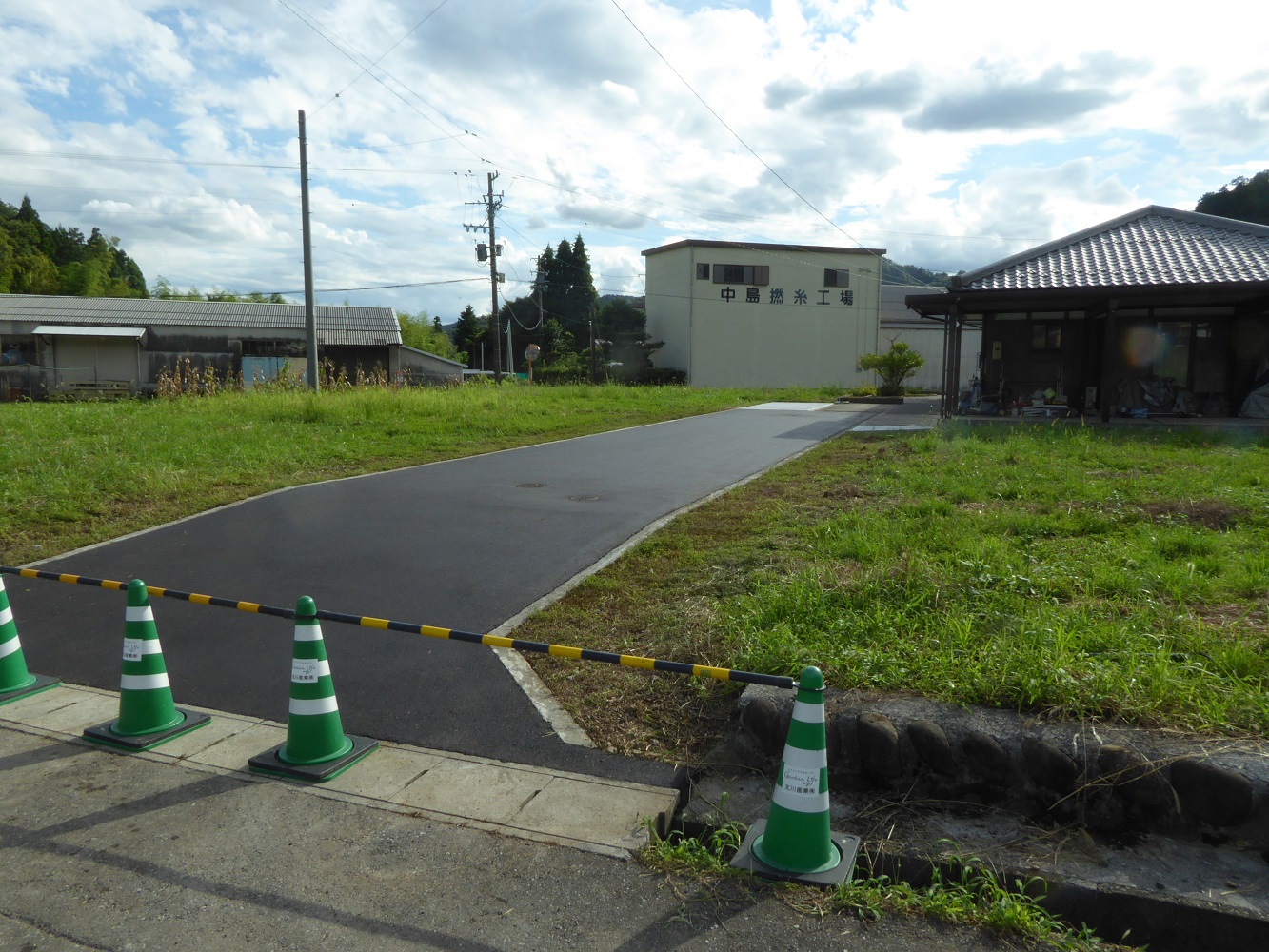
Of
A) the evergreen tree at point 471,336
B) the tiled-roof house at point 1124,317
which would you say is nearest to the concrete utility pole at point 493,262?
the tiled-roof house at point 1124,317

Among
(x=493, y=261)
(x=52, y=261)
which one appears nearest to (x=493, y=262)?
(x=493, y=261)

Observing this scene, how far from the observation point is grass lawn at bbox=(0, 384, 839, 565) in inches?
378

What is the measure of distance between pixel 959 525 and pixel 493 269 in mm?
32478

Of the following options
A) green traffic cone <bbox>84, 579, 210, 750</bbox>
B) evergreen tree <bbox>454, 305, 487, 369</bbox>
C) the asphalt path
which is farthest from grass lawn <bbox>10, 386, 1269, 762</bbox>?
evergreen tree <bbox>454, 305, 487, 369</bbox>

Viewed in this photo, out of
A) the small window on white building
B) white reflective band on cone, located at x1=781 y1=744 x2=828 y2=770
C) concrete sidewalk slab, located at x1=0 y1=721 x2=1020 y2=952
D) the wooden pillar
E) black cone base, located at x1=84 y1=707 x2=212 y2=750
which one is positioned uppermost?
the small window on white building

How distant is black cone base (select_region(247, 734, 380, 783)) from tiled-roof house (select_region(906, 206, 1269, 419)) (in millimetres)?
15935

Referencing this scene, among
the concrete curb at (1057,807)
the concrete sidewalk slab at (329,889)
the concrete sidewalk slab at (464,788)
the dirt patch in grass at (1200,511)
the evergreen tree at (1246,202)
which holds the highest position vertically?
the evergreen tree at (1246,202)

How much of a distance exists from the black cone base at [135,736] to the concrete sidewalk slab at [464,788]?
38 millimetres

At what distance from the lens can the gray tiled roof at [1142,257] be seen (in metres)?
16.1

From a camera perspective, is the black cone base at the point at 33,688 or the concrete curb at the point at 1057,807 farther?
the black cone base at the point at 33,688

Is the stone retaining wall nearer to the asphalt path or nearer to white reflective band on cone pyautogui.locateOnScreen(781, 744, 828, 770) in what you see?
white reflective band on cone pyautogui.locateOnScreen(781, 744, 828, 770)

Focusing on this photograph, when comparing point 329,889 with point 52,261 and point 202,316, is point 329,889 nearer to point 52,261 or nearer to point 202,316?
point 202,316

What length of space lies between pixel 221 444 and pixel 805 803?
1340 centimetres

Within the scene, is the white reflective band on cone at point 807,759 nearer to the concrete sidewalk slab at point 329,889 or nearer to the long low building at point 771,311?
the concrete sidewalk slab at point 329,889
